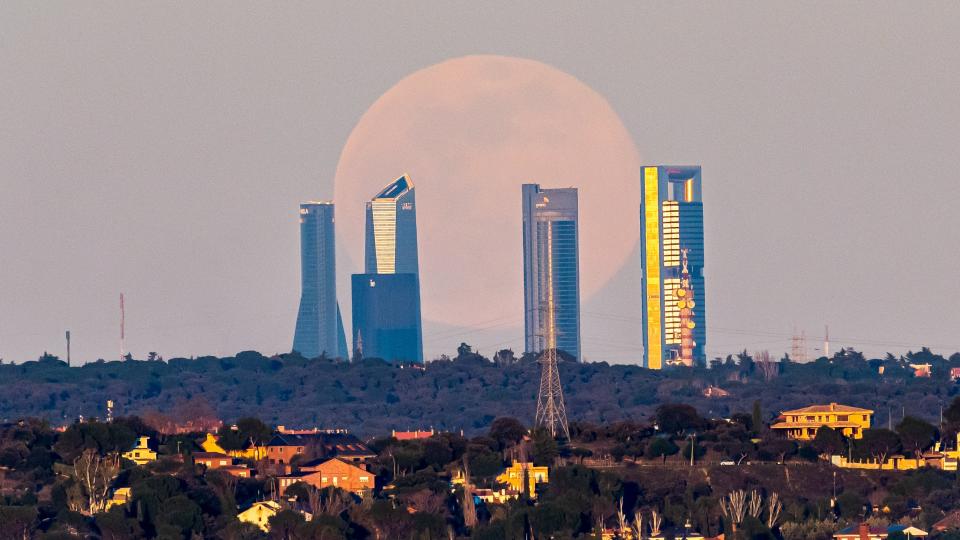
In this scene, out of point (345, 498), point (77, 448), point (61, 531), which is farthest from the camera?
point (77, 448)

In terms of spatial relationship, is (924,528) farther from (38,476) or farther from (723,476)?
(38,476)

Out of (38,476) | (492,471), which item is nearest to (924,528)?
(492,471)

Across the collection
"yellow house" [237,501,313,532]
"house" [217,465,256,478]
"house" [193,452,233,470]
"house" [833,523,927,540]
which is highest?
"house" [193,452,233,470]

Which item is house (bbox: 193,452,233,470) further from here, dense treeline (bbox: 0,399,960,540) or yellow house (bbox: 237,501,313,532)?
yellow house (bbox: 237,501,313,532)

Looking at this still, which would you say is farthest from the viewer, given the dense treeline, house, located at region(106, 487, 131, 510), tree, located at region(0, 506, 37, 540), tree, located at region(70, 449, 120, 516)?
tree, located at region(70, 449, 120, 516)

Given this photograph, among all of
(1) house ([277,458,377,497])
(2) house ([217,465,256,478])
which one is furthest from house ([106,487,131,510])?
(2) house ([217,465,256,478])

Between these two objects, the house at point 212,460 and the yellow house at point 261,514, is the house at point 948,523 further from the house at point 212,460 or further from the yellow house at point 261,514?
the house at point 212,460
